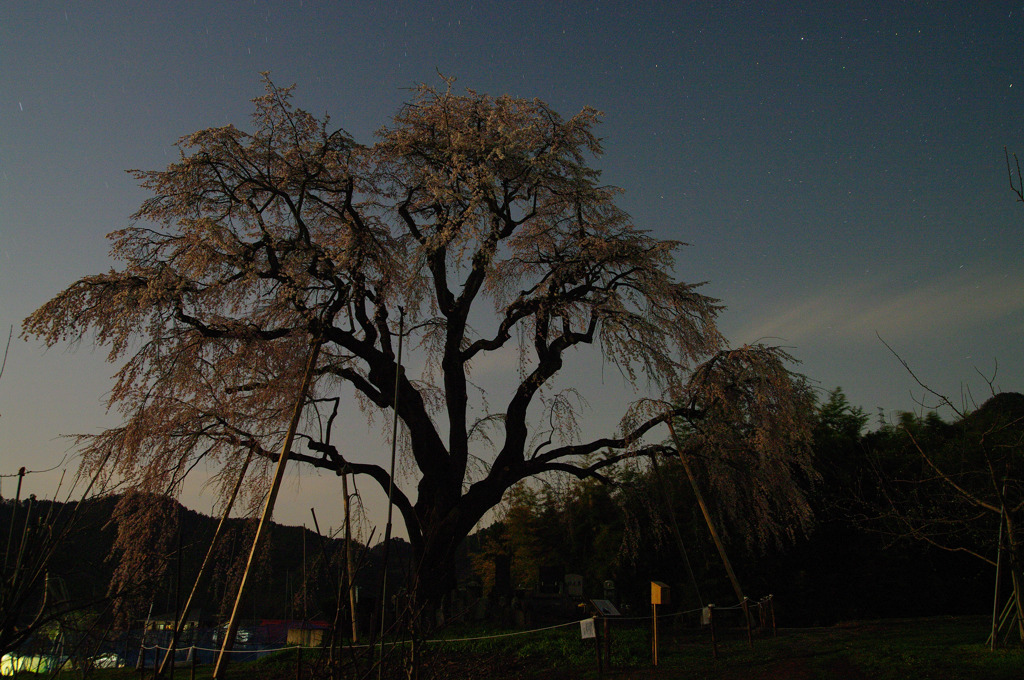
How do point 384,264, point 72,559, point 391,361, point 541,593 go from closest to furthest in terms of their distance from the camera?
point 72,559
point 384,264
point 391,361
point 541,593

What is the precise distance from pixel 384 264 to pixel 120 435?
5.62 metres

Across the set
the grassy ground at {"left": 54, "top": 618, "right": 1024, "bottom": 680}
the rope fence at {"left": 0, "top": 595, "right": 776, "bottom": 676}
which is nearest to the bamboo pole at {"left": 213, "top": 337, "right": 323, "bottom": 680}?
the rope fence at {"left": 0, "top": 595, "right": 776, "bottom": 676}

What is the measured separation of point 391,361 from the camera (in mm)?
14344

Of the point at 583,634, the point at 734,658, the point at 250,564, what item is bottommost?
the point at 734,658

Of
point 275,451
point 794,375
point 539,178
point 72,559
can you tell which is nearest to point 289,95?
point 539,178

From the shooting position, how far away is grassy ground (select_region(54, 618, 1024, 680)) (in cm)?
891

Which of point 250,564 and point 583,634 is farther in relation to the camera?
point 583,634

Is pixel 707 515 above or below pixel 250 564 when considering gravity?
above

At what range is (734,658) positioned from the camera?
10.6 meters

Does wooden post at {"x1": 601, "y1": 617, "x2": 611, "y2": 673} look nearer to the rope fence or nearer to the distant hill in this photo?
the rope fence

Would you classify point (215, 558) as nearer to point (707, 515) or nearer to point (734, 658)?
point (734, 658)

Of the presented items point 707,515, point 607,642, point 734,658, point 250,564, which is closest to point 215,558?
point 250,564

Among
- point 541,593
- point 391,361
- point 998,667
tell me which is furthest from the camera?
point 541,593

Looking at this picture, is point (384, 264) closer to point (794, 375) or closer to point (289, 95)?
point (289, 95)
